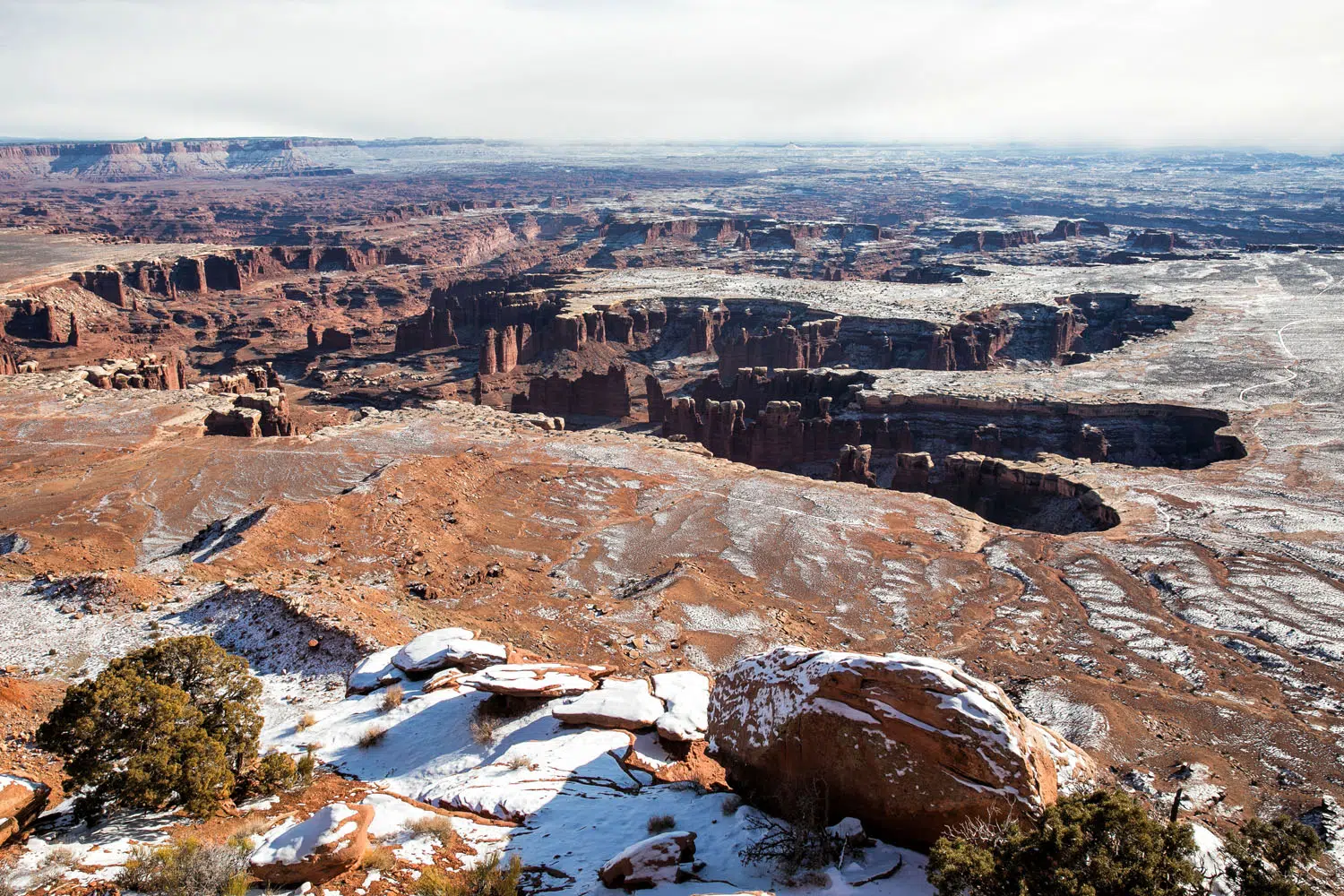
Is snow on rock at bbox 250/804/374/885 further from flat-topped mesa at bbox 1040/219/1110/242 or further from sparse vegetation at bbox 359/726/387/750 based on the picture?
flat-topped mesa at bbox 1040/219/1110/242

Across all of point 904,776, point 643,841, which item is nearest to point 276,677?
point 643,841

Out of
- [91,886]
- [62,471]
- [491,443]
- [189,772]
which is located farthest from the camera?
[491,443]

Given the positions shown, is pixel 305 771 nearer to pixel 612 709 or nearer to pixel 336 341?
pixel 612 709

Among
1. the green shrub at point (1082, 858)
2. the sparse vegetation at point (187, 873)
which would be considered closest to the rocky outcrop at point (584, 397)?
the sparse vegetation at point (187, 873)

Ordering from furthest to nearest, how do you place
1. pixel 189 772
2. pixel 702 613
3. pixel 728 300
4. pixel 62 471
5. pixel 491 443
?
pixel 728 300
pixel 491 443
pixel 62 471
pixel 702 613
pixel 189 772

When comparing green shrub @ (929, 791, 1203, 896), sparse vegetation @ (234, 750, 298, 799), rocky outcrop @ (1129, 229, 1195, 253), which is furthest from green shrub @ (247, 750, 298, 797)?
rocky outcrop @ (1129, 229, 1195, 253)

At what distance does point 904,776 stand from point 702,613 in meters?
15.4

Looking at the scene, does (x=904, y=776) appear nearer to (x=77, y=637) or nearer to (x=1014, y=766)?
(x=1014, y=766)

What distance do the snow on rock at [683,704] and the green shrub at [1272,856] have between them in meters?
7.20

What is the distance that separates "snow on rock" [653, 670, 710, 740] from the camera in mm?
14289

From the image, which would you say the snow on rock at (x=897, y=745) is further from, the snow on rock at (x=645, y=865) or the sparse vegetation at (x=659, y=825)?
the snow on rock at (x=645, y=865)

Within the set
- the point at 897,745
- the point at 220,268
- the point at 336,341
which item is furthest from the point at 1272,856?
the point at 220,268

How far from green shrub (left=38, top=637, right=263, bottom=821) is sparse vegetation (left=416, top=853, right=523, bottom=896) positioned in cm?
357

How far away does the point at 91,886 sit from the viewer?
943cm
